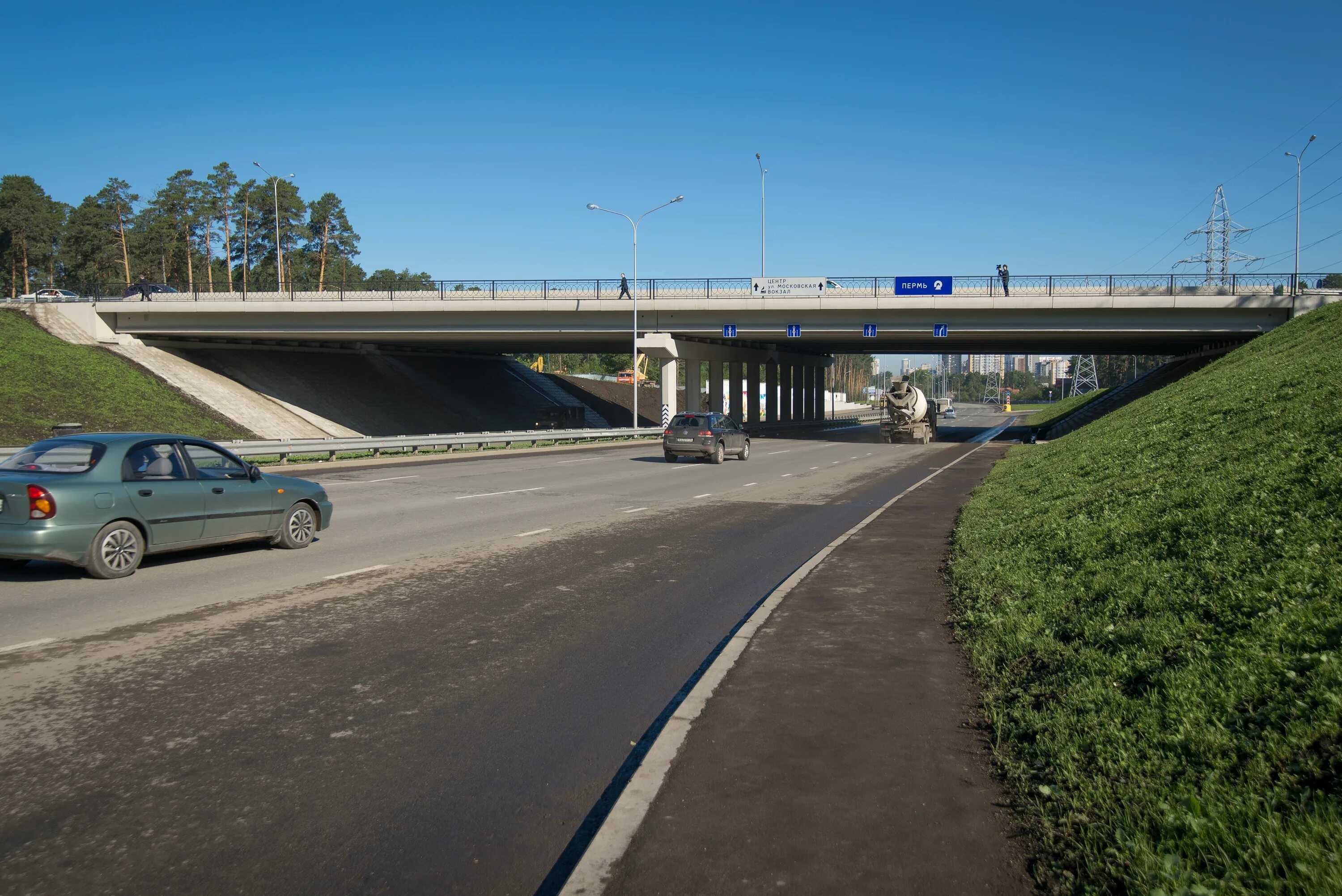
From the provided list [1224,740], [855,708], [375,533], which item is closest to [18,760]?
[855,708]

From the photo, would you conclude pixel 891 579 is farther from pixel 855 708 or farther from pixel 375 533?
pixel 375 533

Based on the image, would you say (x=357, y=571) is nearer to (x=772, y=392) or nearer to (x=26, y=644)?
(x=26, y=644)

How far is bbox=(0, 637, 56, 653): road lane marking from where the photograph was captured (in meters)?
6.91

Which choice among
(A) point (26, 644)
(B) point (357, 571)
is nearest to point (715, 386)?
(B) point (357, 571)

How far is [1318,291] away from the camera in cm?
3869

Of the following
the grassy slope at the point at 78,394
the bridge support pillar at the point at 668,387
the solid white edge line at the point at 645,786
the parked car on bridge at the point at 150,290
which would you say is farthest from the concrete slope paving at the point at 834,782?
the parked car on bridge at the point at 150,290

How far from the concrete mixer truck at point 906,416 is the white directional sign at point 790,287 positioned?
332 inches

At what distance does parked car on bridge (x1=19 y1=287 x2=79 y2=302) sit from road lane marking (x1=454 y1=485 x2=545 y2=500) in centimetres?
3734

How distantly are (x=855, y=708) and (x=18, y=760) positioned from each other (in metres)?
4.57

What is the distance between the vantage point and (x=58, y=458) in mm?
9516

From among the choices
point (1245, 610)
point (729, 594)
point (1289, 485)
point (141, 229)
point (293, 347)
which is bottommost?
point (729, 594)

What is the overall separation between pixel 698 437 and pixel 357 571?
20.8m

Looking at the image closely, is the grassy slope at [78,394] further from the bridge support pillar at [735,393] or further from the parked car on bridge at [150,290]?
the bridge support pillar at [735,393]

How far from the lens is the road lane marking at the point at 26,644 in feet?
22.7
